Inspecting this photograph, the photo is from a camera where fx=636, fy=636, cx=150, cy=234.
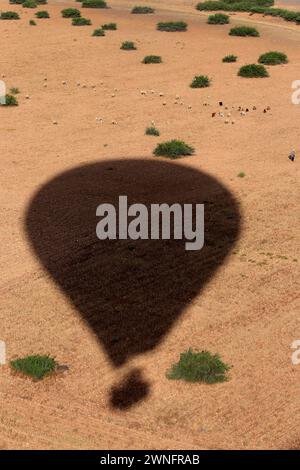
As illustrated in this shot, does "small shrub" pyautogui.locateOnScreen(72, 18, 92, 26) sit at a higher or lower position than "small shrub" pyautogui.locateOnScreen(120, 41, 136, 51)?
lower

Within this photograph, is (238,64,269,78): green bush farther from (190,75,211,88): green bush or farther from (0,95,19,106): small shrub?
(0,95,19,106): small shrub

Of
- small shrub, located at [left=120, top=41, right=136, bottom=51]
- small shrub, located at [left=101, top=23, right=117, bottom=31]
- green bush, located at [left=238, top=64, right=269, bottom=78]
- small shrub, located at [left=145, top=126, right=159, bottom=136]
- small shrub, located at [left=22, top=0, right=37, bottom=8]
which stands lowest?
small shrub, located at [left=22, top=0, right=37, bottom=8]

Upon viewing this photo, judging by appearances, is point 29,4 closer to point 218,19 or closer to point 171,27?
point 171,27

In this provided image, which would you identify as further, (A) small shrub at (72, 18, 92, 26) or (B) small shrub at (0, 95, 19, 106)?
(A) small shrub at (72, 18, 92, 26)

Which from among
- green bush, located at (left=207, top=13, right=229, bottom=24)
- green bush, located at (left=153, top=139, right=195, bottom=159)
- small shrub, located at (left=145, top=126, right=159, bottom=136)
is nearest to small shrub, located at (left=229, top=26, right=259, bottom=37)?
green bush, located at (left=207, top=13, right=229, bottom=24)

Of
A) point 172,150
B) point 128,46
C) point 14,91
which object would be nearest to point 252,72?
point 128,46

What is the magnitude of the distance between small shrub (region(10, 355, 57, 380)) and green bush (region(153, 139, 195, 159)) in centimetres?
1155

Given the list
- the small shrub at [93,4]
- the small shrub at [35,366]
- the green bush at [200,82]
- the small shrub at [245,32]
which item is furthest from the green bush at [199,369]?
the small shrub at [93,4]

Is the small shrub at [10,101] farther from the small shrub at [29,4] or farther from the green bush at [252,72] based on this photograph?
the small shrub at [29,4]

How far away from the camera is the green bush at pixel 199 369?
983 cm

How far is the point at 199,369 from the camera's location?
9.87m

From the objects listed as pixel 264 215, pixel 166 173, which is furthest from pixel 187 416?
pixel 166 173

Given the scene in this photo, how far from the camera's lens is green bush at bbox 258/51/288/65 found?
3678 cm

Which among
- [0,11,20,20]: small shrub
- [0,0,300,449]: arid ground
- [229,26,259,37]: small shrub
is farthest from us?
[0,11,20,20]: small shrub
